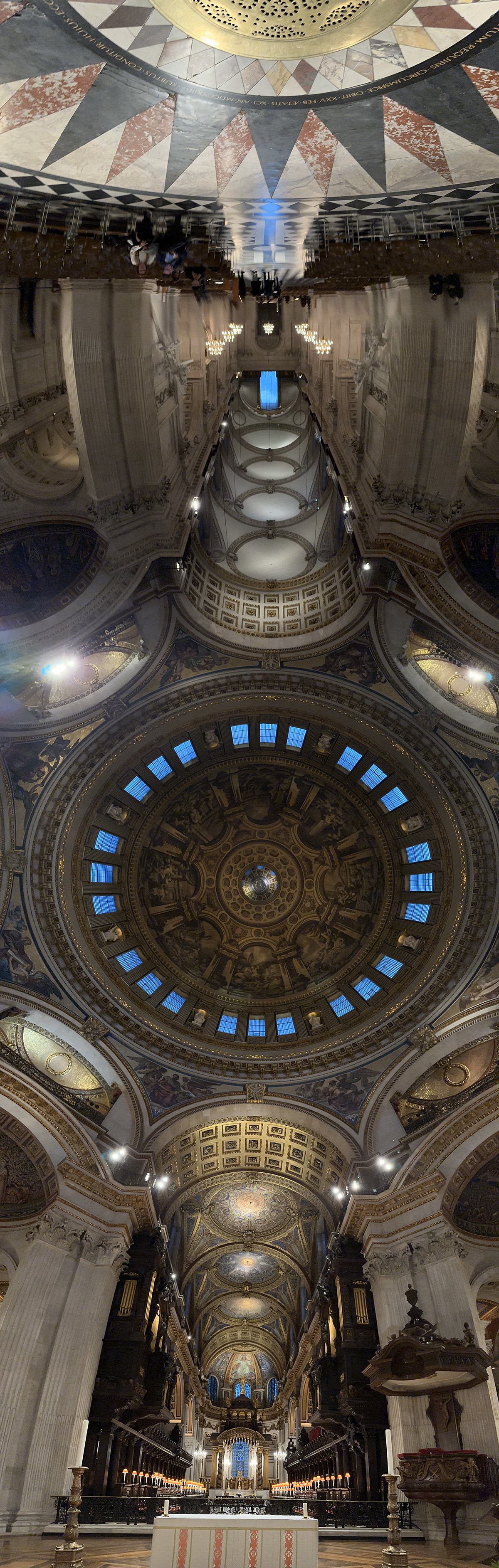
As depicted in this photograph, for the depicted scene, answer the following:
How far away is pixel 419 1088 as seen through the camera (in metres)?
21.6

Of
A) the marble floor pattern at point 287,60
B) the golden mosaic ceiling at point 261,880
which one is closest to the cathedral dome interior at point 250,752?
the marble floor pattern at point 287,60

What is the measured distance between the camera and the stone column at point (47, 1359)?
47.3 ft

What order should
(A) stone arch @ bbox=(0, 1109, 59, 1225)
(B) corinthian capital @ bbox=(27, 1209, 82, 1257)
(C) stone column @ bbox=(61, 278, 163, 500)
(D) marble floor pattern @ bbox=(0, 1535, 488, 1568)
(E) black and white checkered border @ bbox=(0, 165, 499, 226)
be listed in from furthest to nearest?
(A) stone arch @ bbox=(0, 1109, 59, 1225)
(B) corinthian capital @ bbox=(27, 1209, 82, 1257)
(C) stone column @ bbox=(61, 278, 163, 500)
(D) marble floor pattern @ bbox=(0, 1535, 488, 1568)
(E) black and white checkered border @ bbox=(0, 165, 499, 226)

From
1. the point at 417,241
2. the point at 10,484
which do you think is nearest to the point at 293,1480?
the point at 10,484

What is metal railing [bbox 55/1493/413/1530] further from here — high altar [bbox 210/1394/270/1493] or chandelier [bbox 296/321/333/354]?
high altar [bbox 210/1394/270/1493]

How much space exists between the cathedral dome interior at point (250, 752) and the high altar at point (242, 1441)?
1612cm

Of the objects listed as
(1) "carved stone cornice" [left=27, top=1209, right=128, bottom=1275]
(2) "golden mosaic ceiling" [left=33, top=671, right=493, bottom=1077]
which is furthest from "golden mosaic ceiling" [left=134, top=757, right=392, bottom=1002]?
(1) "carved stone cornice" [left=27, top=1209, right=128, bottom=1275]

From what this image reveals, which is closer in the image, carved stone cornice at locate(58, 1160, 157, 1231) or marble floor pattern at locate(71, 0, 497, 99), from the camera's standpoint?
marble floor pattern at locate(71, 0, 497, 99)

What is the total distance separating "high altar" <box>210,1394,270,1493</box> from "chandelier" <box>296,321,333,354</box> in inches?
2175

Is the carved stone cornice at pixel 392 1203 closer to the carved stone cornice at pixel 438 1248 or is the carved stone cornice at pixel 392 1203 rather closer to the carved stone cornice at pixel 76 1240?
the carved stone cornice at pixel 438 1248

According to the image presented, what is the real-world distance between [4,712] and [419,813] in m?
12.7

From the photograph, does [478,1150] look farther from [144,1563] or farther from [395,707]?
[395,707]

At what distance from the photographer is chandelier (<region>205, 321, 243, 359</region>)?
2081 centimetres

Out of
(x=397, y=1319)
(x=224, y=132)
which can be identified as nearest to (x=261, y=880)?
(x=397, y=1319)
